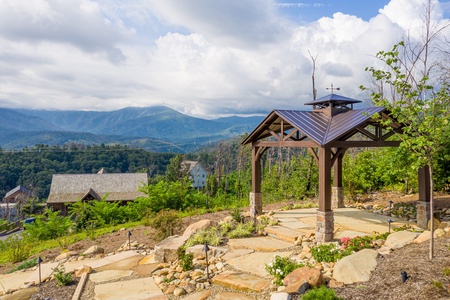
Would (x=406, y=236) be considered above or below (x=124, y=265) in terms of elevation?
above

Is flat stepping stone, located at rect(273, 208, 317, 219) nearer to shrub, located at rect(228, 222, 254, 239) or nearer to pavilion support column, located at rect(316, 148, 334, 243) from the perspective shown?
shrub, located at rect(228, 222, 254, 239)

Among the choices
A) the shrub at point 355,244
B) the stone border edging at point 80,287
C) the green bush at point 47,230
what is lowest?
the green bush at point 47,230

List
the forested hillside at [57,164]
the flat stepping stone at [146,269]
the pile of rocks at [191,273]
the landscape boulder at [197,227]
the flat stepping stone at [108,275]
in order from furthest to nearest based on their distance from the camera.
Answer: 1. the forested hillside at [57,164]
2. the landscape boulder at [197,227]
3. the flat stepping stone at [146,269]
4. the flat stepping stone at [108,275]
5. the pile of rocks at [191,273]

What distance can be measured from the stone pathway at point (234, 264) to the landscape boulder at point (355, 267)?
4.18ft

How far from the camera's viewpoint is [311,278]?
5289mm

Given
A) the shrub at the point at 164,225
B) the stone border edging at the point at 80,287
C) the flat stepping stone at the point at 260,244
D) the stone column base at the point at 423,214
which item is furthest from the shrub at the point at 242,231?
the stone column base at the point at 423,214

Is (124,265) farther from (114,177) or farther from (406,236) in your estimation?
(114,177)

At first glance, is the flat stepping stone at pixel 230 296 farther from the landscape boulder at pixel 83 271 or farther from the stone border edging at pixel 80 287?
the landscape boulder at pixel 83 271

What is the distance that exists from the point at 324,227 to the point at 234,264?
7.98ft

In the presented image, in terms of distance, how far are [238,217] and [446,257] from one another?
587cm

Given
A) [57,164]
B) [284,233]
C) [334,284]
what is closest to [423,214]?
[284,233]

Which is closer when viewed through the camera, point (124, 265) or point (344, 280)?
point (344, 280)

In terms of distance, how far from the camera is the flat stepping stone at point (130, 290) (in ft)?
19.6

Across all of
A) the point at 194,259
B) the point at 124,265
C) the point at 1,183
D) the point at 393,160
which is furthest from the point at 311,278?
the point at 1,183
